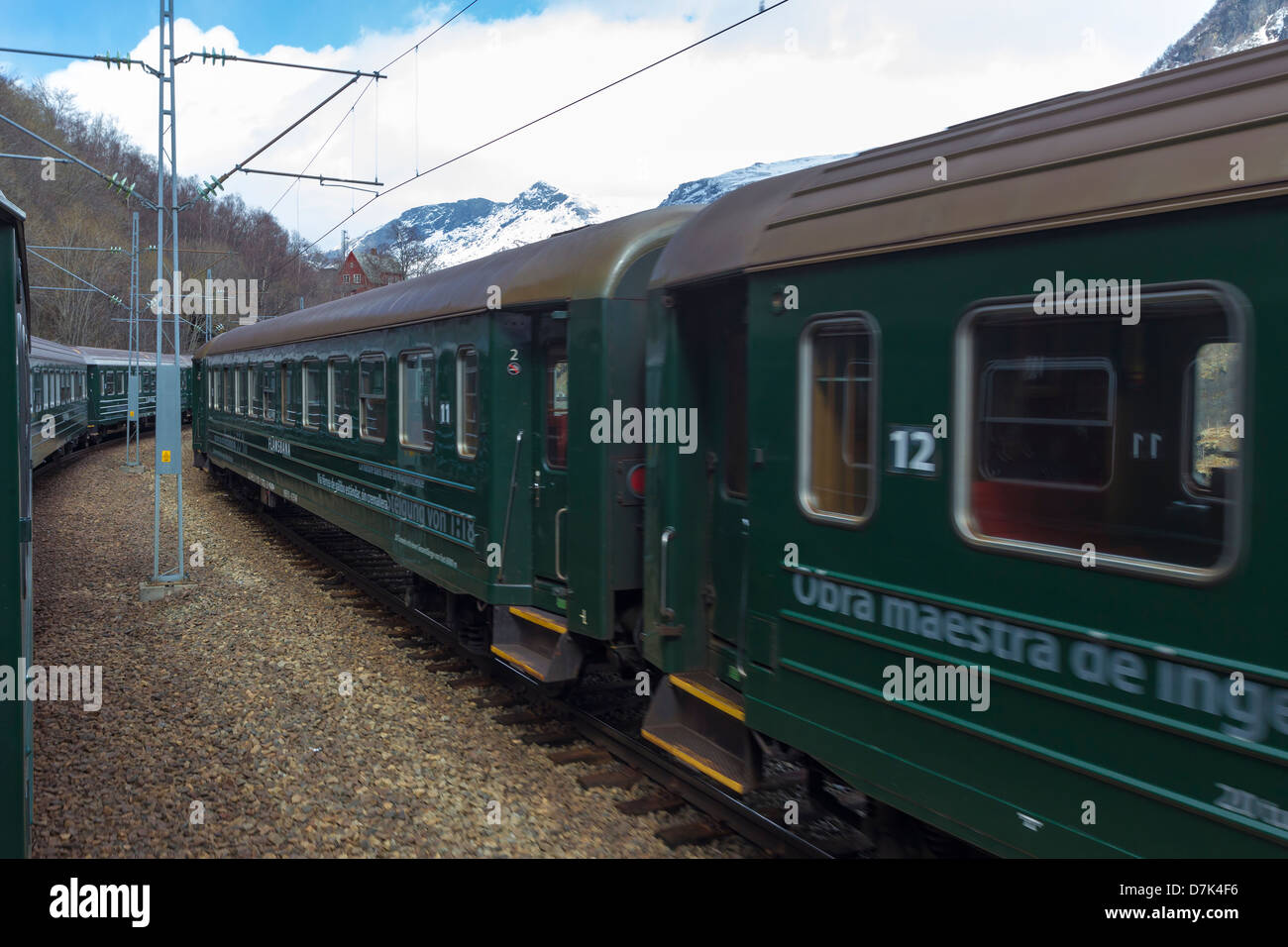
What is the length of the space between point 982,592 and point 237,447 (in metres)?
17.1

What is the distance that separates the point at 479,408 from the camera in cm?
731

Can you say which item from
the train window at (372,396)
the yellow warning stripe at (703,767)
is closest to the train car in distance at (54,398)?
the train window at (372,396)

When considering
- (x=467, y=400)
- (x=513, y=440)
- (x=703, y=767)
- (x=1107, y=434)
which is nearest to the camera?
(x=1107, y=434)

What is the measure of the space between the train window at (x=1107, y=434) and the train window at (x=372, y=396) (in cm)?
726

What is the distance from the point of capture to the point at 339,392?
11.4 meters

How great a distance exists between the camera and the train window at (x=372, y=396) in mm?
9781

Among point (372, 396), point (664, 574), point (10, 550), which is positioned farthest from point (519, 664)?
point (372, 396)

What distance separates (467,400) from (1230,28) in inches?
2570

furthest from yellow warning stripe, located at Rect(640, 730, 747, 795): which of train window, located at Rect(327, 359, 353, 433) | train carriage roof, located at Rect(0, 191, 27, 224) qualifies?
train window, located at Rect(327, 359, 353, 433)

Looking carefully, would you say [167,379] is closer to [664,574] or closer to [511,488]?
[511,488]

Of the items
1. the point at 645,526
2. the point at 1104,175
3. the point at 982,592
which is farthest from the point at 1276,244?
the point at 645,526

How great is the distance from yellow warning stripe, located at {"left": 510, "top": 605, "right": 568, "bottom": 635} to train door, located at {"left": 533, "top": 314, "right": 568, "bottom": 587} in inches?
10.3

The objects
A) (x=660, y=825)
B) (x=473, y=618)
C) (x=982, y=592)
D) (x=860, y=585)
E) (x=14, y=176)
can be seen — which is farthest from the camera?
(x=14, y=176)
